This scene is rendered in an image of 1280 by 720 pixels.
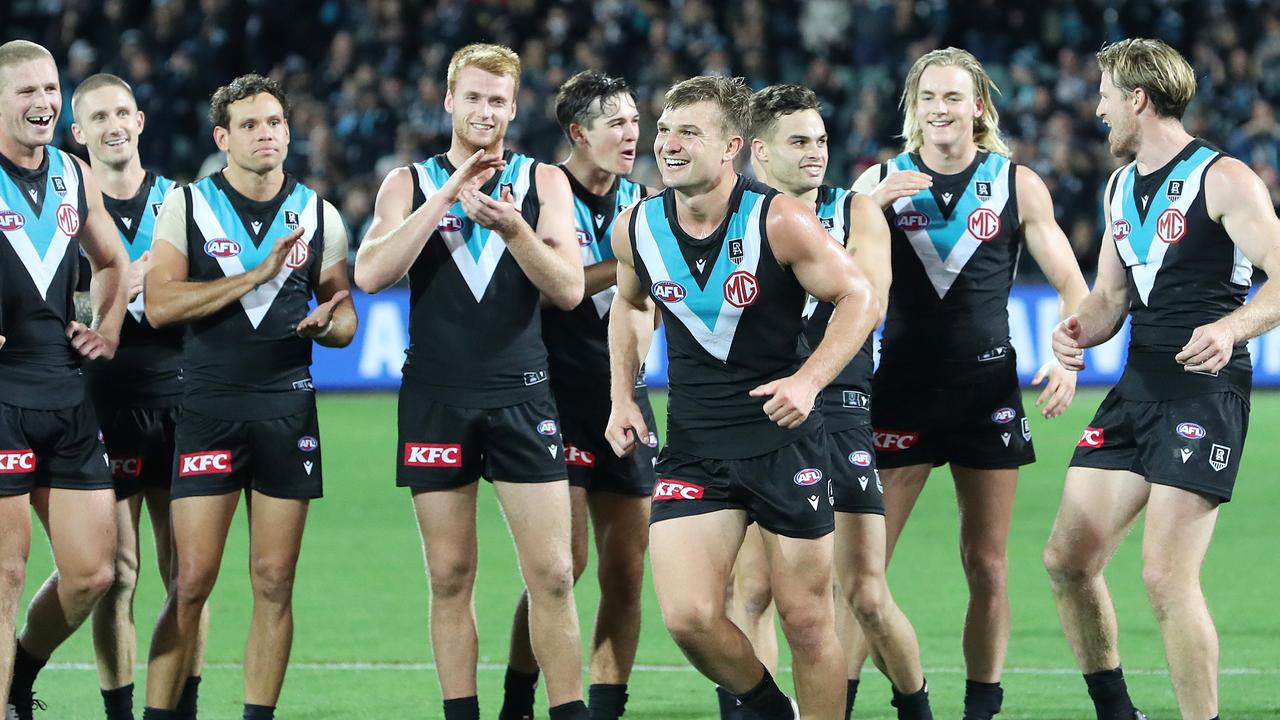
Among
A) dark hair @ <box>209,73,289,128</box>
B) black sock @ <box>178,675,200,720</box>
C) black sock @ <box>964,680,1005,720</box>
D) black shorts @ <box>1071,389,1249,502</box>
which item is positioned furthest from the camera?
black sock @ <box>964,680,1005,720</box>

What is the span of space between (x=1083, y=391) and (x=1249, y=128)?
15.1 feet

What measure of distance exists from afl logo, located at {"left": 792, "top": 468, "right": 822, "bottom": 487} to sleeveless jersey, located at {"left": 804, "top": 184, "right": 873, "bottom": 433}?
2.06 feet

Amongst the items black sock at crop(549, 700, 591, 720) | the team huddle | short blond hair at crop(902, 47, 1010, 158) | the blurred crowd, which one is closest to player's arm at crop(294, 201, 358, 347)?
the team huddle

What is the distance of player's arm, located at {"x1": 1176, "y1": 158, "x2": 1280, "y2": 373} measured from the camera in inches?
241

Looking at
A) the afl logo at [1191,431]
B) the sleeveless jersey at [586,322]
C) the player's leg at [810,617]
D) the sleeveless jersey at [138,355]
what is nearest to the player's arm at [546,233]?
the sleeveless jersey at [586,322]

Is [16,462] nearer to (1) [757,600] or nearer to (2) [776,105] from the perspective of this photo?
(1) [757,600]

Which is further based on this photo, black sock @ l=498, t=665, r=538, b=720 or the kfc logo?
black sock @ l=498, t=665, r=538, b=720

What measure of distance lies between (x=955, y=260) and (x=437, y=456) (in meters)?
2.46

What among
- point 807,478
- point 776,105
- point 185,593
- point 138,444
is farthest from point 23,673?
point 776,105

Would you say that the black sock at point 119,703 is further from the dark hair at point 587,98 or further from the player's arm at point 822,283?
the player's arm at point 822,283

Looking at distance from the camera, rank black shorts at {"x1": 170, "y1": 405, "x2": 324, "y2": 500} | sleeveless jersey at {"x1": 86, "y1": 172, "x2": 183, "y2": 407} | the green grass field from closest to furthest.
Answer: black shorts at {"x1": 170, "y1": 405, "x2": 324, "y2": 500}
sleeveless jersey at {"x1": 86, "y1": 172, "x2": 183, "y2": 407}
the green grass field

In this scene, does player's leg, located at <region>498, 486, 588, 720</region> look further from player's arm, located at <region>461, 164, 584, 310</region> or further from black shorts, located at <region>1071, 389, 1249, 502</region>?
black shorts, located at <region>1071, 389, 1249, 502</region>

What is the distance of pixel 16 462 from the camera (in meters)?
6.59

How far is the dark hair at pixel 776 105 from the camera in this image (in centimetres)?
708
